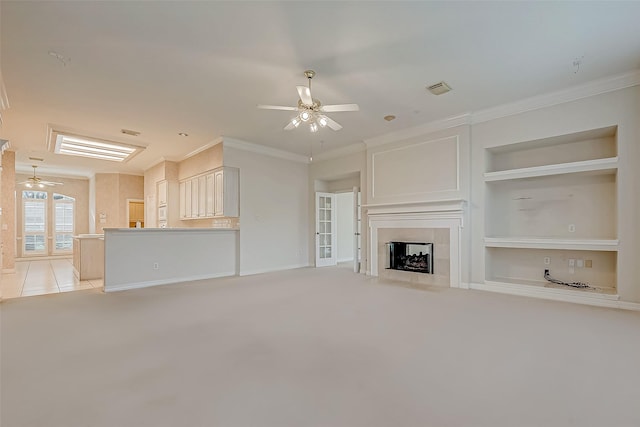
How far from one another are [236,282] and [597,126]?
20.2 ft

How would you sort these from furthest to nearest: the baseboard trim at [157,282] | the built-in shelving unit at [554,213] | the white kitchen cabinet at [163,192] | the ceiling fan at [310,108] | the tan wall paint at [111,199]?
1. the tan wall paint at [111,199]
2. the white kitchen cabinet at [163,192]
3. the baseboard trim at [157,282]
4. the built-in shelving unit at [554,213]
5. the ceiling fan at [310,108]

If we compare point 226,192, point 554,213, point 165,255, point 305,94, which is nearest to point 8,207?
point 165,255

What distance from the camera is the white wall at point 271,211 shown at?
6527 mm

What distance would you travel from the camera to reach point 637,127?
12.3 feet

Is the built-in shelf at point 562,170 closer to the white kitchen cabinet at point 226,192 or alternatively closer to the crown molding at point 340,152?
the crown molding at point 340,152

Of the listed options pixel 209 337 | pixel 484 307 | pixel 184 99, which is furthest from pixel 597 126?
pixel 184 99

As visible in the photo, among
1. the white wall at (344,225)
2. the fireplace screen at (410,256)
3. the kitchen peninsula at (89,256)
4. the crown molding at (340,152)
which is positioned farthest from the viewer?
the white wall at (344,225)

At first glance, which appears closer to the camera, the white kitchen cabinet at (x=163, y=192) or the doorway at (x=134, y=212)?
the white kitchen cabinet at (x=163, y=192)

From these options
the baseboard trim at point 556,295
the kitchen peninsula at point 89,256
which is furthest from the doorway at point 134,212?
the baseboard trim at point 556,295

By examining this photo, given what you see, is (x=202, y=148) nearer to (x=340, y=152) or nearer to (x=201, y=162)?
(x=201, y=162)

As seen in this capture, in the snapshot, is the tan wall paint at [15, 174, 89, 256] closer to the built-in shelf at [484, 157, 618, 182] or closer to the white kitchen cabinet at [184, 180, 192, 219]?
the white kitchen cabinet at [184, 180, 192, 219]

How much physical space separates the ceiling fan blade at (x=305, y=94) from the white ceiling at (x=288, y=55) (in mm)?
387

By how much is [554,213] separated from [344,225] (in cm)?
594

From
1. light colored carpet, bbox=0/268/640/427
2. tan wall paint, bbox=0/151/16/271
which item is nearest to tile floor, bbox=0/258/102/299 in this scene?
tan wall paint, bbox=0/151/16/271
